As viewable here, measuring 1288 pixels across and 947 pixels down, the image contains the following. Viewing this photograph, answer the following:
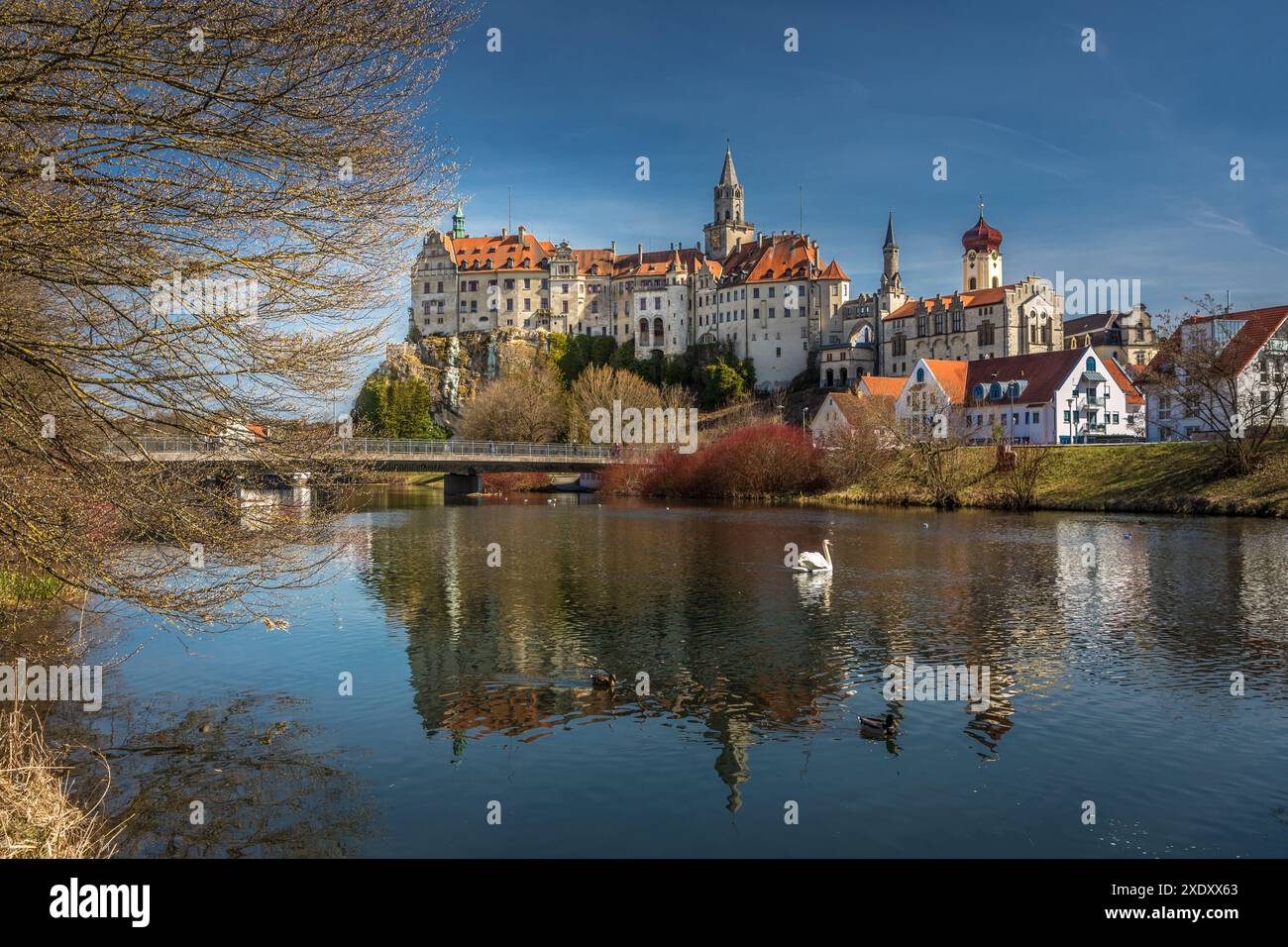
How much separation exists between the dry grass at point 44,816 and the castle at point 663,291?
126519 millimetres

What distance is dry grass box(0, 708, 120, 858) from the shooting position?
1029 cm

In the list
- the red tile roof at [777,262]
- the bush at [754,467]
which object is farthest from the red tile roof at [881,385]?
the red tile roof at [777,262]

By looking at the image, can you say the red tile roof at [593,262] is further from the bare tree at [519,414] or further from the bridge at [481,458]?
the bridge at [481,458]

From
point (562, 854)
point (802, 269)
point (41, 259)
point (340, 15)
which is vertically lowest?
point (562, 854)

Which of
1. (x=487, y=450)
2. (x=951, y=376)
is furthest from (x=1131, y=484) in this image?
(x=487, y=450)

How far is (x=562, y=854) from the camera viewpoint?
461 inches

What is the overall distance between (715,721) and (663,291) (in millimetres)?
132154

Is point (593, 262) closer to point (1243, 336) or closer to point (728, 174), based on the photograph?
point (728, 174)

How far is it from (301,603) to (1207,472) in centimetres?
5471

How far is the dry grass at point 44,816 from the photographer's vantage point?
1029 cm

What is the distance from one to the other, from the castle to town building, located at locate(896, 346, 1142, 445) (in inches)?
1548
